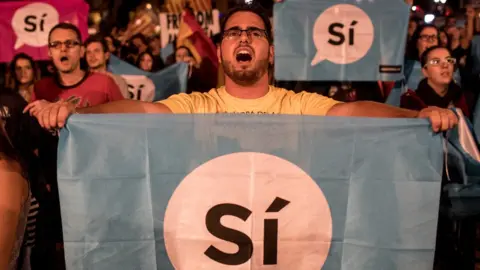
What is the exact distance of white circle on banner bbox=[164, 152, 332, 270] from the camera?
223 cm

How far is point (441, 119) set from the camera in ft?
6.86

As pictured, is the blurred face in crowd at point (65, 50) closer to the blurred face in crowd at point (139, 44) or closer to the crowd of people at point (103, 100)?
the crowd of people at point (103, 100)

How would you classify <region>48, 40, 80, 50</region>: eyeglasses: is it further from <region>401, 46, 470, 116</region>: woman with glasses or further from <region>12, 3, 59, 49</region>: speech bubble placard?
<region>12, 3, 59, 49</region>: speech bubble placard

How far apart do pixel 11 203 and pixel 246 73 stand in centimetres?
116

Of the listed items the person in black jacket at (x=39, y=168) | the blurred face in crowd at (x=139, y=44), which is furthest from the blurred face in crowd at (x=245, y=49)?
the blurred face in crowd at (x=139, y=44)

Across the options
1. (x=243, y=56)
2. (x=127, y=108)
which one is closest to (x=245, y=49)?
(x=243, y=56)

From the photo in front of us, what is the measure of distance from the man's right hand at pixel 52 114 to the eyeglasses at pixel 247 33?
87 centimetres

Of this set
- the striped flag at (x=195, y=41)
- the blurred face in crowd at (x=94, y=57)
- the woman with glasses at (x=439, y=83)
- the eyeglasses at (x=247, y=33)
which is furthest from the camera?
the striped flag at (x=195, y=41)

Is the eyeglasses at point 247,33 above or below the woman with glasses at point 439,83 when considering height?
above

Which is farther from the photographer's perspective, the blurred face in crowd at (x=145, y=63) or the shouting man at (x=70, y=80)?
the blurred face in crowd at (x=145, y=63)

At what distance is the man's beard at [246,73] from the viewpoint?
2.53 meters

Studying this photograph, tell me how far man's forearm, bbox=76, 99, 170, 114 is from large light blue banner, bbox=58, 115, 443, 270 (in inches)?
5.2

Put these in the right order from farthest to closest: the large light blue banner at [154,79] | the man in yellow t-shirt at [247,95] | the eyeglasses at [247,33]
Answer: the large light blue banner at [154,79] → the eyeglasses at [247,33] → the man in yellow t-shirt at [247,95]

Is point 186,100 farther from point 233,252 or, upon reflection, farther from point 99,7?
point 99,7
